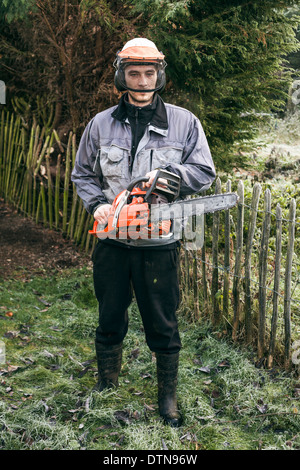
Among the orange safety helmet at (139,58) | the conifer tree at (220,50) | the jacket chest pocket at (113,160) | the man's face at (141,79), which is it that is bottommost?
the jacket chest pocket at (113,160)

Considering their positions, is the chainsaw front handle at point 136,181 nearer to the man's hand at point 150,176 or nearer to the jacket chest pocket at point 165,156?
the man's hand at point 150,176

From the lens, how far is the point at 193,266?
4297mm

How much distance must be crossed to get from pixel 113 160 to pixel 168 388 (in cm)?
147

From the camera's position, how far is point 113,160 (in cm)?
276

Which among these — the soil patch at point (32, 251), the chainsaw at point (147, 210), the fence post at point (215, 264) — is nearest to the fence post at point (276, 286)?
the fence post at point (215, 264)

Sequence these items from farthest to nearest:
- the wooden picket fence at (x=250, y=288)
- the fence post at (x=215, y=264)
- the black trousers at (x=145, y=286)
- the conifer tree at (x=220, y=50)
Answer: the conifer tree at (x=220, y=50), the fence post at (x=215, y=264), the wooden picket fence at (x=250, y=288), the black trousers at (x=145, y=286)

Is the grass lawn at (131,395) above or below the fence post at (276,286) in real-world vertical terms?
below

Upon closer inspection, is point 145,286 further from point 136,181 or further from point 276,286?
point 276,286

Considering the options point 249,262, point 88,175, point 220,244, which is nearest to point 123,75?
point 88,175

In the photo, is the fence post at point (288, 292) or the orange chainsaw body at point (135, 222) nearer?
the orange chainsaw body at point (135, 222)

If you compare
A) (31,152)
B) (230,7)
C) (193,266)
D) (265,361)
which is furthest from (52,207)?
(265,361)

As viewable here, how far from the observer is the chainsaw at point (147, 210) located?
259cm

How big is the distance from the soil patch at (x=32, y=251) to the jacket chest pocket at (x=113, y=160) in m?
3.06
